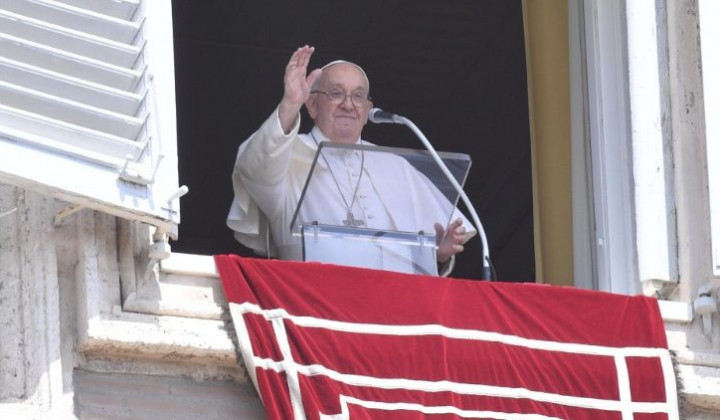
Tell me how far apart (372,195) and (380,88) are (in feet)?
6.50

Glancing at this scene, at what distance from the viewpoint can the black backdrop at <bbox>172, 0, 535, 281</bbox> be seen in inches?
Answer: 389

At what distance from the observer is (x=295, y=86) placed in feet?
25.4

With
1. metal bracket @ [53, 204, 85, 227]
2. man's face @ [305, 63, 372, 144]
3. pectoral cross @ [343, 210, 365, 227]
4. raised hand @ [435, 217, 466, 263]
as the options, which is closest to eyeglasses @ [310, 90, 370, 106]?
man's face @ [305, 63, 372, 144]

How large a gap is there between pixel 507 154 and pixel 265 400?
10.6ft

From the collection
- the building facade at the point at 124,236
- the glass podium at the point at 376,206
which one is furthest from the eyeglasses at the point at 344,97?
the building facade at the point at 124,236

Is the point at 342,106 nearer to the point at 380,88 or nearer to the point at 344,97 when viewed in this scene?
the point at 344,97

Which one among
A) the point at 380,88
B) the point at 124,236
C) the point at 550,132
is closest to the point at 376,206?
the point at 550,132

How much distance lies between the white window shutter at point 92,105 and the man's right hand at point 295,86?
0.57m

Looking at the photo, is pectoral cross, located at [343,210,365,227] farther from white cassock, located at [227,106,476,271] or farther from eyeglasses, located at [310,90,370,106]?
eyeglasses, located at [310,90,370,106]

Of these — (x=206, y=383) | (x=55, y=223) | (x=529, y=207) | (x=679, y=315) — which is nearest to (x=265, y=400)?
(x=206, y=383)

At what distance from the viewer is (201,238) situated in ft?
33.2

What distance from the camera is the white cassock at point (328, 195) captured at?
A: 7.98 metres

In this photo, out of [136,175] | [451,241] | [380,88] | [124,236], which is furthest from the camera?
[380,88]

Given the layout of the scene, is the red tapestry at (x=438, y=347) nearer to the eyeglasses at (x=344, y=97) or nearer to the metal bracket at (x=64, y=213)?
the metal bracket at (x=64, y=213)
